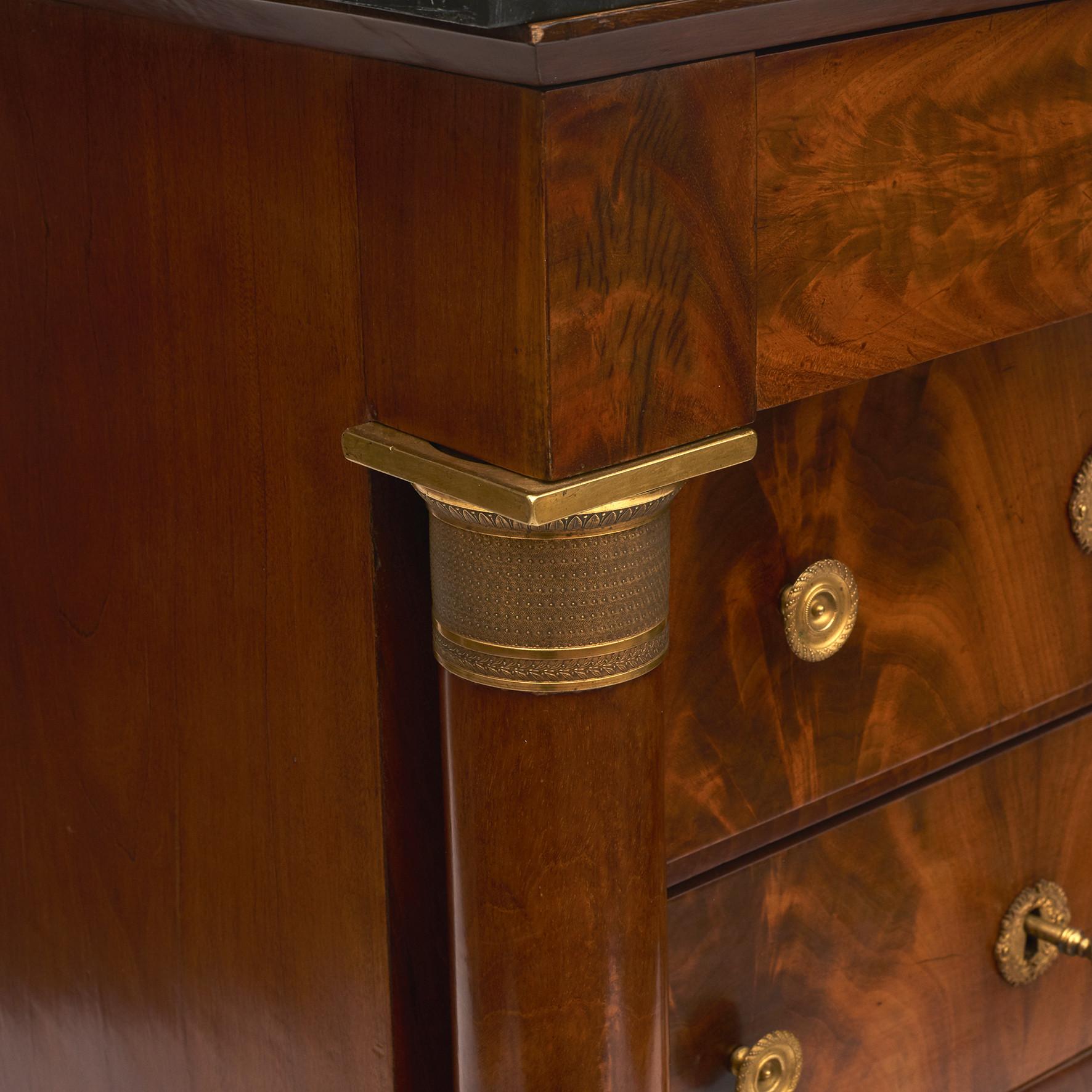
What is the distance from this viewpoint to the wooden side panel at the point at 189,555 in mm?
675

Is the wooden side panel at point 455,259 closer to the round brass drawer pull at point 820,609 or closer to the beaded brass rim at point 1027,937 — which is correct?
the round brass drawer pull at point 820,609

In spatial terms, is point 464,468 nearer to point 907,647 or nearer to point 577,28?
point 577,28

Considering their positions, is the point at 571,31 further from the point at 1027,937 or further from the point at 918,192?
the point at 1027,937

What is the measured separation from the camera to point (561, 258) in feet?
1.79

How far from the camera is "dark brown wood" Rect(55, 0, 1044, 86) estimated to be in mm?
518

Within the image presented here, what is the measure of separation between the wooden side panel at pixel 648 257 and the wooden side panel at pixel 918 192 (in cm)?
2

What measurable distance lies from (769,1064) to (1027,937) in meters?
0.20

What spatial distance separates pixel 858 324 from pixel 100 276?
Result: 329 millimetres

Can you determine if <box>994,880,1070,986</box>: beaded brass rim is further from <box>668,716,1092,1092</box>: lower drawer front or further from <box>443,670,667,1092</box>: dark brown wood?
<box>443,670,667,1092</box>: dark brown wood

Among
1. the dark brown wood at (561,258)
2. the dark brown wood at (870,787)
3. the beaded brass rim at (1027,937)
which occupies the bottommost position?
the beaded brass rim at (1027,937)

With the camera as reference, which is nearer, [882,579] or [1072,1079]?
[882,579]

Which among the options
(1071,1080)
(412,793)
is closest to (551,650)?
(412,793)

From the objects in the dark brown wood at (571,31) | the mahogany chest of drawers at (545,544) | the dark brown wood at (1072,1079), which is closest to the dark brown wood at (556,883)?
the mahogany chest of drawers at (545,544)

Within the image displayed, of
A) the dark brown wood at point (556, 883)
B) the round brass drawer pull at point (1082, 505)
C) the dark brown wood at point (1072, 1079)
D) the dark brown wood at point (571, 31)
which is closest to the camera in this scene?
the dark brown wood at point (571, 31)
